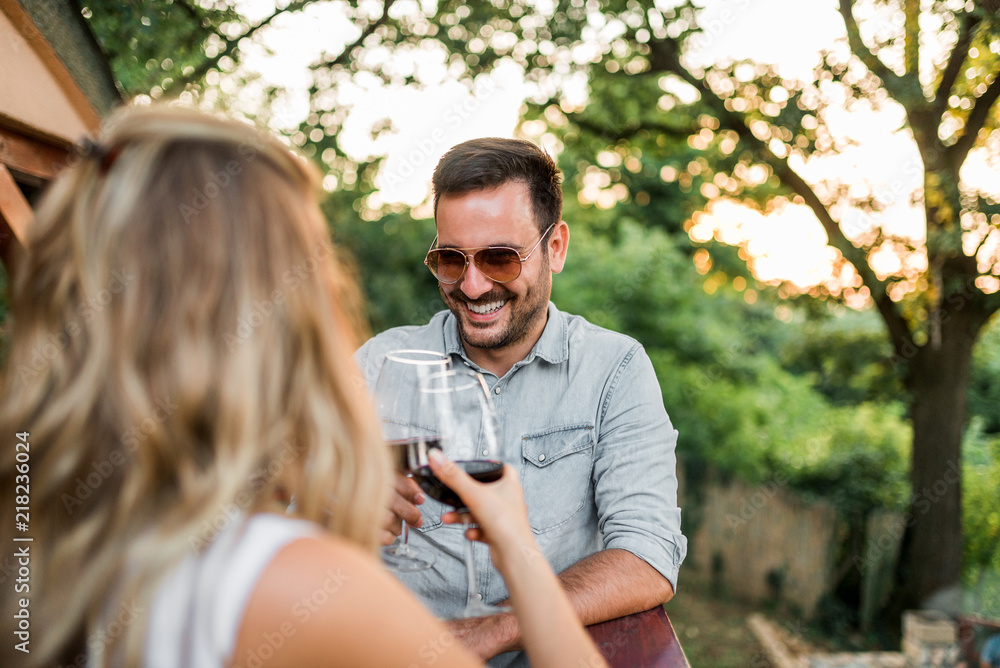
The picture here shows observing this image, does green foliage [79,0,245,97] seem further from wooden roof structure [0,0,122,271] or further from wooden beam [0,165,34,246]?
wooden beam [0,165,34,246]

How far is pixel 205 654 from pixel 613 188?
65.9ft

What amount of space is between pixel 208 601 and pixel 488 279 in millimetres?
1572

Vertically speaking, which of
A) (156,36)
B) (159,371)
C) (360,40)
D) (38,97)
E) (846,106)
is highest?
(360,40)

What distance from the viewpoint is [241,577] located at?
2.81 feet

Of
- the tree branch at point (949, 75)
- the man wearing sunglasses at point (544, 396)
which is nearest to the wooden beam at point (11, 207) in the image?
the man wearing sunglasses at point (544, 396)

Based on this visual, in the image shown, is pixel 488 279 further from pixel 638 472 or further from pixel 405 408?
pixel 405 408

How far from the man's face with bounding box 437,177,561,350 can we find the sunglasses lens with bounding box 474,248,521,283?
0.07 feet

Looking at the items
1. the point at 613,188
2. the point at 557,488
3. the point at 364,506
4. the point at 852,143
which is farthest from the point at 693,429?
the point at 613,188


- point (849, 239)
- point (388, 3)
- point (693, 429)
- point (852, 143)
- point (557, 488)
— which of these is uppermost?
point (388, 3)

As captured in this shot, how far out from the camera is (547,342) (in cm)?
236

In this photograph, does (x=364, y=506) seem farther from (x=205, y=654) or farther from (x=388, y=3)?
(x=388, y=3)

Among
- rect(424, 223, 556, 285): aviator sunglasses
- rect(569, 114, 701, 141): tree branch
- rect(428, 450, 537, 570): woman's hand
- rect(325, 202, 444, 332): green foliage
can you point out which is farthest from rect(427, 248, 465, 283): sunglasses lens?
rect(325, 202, 444, 332): green foliage

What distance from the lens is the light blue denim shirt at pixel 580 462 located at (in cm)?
191

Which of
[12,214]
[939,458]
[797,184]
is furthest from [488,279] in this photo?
[939,458]
